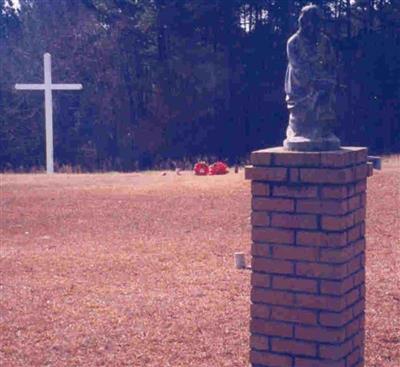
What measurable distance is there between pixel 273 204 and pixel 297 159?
0.29 meters

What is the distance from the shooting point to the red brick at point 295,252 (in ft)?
14.3

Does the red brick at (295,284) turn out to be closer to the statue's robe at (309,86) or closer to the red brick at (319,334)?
the red brick at (319,334)

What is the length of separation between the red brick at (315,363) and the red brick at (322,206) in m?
0.81

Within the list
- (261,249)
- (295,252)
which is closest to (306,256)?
(295,252)

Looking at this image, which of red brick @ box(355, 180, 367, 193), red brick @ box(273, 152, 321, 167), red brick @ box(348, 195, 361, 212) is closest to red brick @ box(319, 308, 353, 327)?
red brick @ box(348, 195, 361, 212)

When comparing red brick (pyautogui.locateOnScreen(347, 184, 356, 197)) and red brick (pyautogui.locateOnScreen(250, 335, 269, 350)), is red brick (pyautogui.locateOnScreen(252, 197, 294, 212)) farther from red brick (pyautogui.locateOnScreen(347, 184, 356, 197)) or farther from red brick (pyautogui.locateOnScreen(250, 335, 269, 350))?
red brick (pyautogui.locateOnScreen(250, 335, 269, 350))

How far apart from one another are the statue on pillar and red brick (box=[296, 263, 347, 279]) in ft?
2.21

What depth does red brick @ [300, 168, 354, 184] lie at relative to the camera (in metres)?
4.28

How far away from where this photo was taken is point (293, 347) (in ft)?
14.7

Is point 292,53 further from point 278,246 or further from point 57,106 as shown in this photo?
point 57,106

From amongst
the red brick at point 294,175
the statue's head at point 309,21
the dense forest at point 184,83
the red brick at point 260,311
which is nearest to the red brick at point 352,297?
the red brick at point 260,311

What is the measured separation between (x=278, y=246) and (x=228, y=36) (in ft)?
87.2

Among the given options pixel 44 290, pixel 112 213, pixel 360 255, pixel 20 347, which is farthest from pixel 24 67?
pixel 360 255

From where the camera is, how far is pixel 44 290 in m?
8.48
